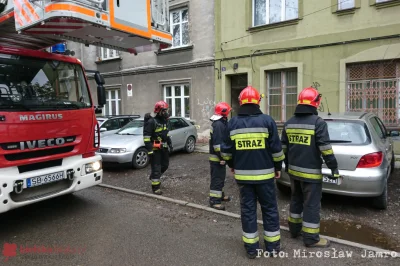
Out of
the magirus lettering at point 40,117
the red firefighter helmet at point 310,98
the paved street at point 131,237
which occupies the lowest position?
the paved street at point 131,237

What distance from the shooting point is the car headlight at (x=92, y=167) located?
4738 mm

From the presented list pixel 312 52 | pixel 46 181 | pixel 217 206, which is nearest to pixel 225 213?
pixel 217 206

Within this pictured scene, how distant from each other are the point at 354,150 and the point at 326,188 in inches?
27.5

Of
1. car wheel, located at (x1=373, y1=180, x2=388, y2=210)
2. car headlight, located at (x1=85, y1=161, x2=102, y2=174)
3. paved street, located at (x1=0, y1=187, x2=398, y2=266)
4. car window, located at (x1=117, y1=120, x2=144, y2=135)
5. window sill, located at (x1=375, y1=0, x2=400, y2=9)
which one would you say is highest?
window sill, located at (x1=375, y1=0, x2=400, y2=9)

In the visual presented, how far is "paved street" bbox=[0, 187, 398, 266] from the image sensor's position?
131 inches

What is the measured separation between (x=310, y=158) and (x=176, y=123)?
689cm

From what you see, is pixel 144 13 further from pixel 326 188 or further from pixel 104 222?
pixel 326 188

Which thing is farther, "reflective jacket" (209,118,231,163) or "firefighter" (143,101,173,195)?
"firefighter" (143,101,173,195)

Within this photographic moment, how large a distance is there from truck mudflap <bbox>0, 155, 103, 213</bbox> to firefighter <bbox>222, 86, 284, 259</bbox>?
261 cm

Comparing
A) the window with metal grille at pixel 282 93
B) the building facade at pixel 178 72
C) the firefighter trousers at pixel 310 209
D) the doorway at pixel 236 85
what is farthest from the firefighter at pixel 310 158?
the building facade at pixel 178 72

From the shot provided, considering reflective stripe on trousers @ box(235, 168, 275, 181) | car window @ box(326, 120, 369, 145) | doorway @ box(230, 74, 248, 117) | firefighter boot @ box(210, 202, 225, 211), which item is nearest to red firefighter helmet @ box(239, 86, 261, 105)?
reflective stripe on trousers @ box(235, 168, 275, 181)

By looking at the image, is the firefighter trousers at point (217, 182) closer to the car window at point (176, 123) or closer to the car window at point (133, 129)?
the car window at point (133, 129)

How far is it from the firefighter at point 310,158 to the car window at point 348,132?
54.0 inches

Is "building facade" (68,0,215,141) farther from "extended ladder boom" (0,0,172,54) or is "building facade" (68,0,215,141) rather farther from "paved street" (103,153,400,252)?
"extended ladder boom" (0,0,172,54)
